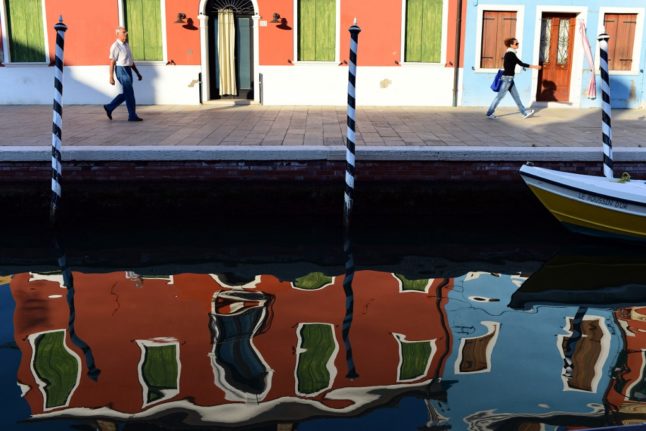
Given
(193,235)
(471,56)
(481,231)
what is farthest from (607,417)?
(471,56)

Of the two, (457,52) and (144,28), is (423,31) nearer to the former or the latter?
(457,52)

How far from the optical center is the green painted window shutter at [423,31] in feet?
47.5

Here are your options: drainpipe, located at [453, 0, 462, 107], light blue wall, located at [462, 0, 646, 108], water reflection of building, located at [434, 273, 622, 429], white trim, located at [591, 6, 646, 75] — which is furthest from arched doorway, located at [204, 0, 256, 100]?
water reflection of building, located at [434, 273, 622, 429]

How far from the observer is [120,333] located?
5.24 m

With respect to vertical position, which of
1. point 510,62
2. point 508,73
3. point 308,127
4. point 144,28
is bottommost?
point 308,127

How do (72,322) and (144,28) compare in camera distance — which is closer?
(72,322)

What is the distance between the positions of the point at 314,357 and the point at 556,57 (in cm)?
1189

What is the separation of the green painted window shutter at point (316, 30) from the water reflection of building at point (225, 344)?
8703 millimetres

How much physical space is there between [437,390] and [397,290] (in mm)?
1980

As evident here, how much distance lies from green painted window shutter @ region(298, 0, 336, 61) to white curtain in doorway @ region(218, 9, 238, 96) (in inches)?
58.0

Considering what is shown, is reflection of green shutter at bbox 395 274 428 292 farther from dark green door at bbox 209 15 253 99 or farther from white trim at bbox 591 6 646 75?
white trim at bbox 591 6 646 75

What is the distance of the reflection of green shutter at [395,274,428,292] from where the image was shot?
6414mm

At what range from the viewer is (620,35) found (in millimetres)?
14508

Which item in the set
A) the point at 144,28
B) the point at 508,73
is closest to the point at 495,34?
the point at 508,73
